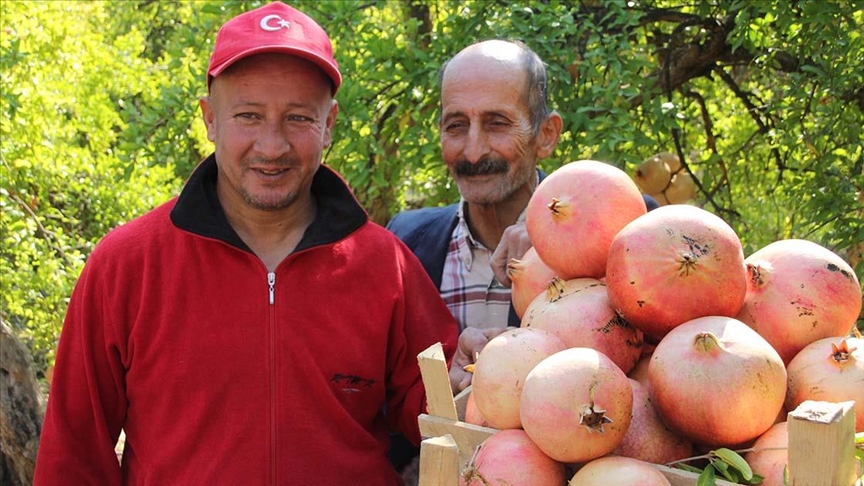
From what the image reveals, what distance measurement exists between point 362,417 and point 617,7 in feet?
Result: 7.14

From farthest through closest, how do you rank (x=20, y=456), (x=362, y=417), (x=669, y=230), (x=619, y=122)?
(x=20, y=456), (x=619, y=122), (x=362, y=417), (x=669, y=230)

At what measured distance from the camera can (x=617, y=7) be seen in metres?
3.65

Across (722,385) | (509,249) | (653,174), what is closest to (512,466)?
(722,385)

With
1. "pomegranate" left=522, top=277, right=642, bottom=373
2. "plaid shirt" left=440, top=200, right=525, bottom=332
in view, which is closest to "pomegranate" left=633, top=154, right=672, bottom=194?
"plaid shirt" left=440, top=200, right=525, bottom=332

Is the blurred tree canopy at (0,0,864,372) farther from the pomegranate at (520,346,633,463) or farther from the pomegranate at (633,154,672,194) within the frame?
the pomegranate at (520,346,633,463)

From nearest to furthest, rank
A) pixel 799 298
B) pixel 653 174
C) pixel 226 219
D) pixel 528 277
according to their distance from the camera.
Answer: pixel 799 298 → pixel 528 277 → pixel 226 219 → pixel 653 174

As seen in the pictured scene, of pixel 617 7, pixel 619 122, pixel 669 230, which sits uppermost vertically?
pixel 617 7

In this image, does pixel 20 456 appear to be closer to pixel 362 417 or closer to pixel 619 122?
pixel 362 417

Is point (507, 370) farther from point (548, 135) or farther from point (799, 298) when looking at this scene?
point (548, 135)

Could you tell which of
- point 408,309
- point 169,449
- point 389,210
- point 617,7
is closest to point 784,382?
point 408,309

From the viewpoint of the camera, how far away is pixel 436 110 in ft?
12.6

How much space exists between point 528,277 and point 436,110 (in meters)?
2.12

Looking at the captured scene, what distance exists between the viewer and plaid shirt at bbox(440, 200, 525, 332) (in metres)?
2.61

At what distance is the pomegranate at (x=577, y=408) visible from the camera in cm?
134
